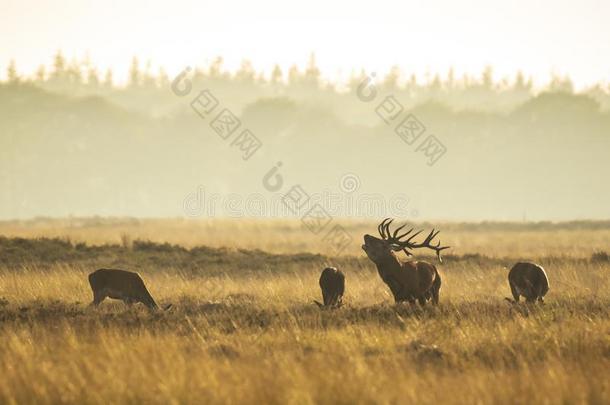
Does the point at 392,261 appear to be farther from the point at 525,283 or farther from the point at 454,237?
the point at 454,237

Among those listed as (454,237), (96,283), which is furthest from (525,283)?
(454,237)

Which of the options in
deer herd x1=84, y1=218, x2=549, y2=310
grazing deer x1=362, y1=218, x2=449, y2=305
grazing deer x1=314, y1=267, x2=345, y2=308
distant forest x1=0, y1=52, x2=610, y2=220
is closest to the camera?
grazing deer x1=362, y1=218, x2=449, y2=305

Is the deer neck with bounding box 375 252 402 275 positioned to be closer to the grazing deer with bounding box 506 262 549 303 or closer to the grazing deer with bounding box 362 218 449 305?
the grazing deer with bounding box 362 218 449 305

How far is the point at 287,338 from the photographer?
13219mm

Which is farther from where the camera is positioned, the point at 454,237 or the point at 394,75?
the point at 394,75

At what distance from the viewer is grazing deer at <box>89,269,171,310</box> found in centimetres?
1667

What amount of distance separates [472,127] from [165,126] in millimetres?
37044

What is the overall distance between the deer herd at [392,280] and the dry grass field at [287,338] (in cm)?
30

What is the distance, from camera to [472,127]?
112688 millimetres

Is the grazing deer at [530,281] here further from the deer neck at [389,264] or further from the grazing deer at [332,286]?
the grazing deer at [332,286]

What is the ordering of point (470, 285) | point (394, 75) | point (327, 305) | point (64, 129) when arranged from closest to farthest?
1. point (327, 305)
2. point (470, 285)
3. point (64, 129)
4. point (394, 75)

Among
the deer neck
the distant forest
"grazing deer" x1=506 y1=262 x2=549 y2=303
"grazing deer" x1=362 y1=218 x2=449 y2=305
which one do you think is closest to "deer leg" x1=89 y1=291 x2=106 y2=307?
"grazing deer" x1=362 y1=218 x2=449 y2=305

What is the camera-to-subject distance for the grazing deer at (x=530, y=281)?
17.1 m

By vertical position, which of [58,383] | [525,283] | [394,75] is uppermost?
[394,75]
